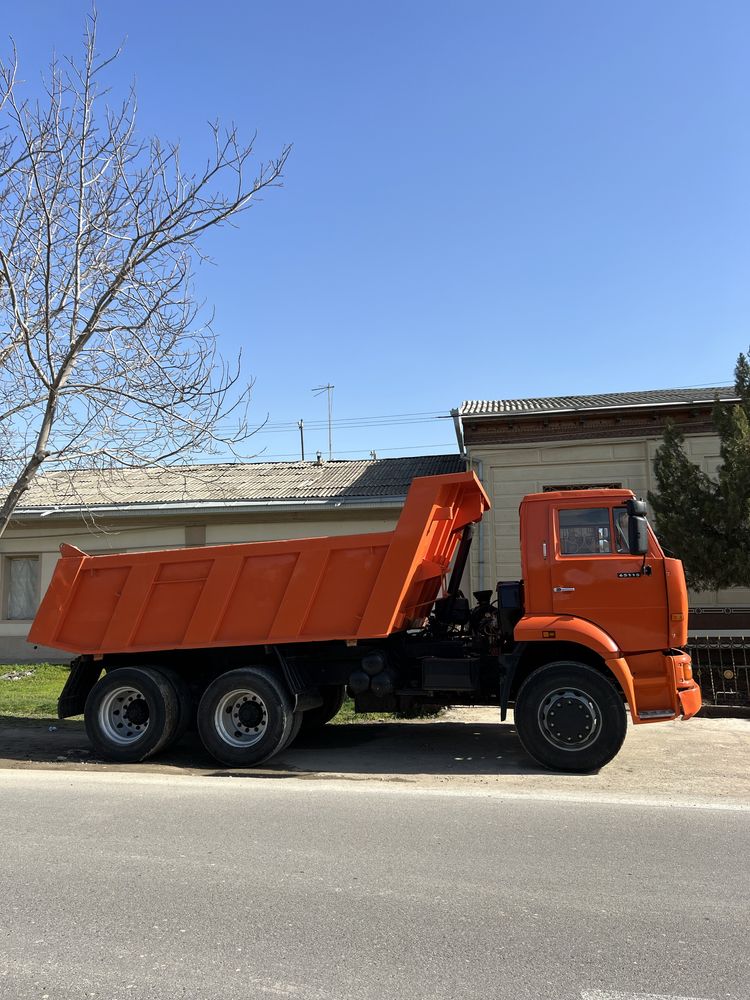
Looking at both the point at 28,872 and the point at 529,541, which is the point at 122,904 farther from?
the point at 529,541

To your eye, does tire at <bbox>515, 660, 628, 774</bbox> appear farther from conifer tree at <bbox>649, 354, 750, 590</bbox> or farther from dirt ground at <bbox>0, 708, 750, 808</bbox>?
conifer tree at <bbox>649, 354, 750, 590</bbox>

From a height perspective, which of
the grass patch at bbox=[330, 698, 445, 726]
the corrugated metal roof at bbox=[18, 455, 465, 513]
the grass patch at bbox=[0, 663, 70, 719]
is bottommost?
the grass patch at bbox=[330, 698, 445, 726]

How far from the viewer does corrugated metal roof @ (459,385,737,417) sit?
17422 mm

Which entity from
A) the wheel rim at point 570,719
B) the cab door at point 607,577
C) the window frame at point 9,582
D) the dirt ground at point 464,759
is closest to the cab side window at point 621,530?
the cab door at point 607,577

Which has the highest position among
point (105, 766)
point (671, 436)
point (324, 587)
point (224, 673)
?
point (671, 436)

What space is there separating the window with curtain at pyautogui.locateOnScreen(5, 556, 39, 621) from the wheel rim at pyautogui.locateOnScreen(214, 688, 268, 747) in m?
12.1

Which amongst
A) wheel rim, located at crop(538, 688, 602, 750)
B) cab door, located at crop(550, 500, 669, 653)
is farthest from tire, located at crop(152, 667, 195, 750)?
cab door, located at crop(550, 500, 669, 653)

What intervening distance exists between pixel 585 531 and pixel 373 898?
15.8 feet

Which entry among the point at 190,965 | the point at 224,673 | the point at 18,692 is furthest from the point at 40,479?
the point at 190,965

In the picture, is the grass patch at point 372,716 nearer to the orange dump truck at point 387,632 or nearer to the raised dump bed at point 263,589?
the orange dump truck at point 387,632

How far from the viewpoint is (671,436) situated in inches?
550

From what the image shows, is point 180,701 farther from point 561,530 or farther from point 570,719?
point 561,530

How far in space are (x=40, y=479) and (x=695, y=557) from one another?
54.9 feet

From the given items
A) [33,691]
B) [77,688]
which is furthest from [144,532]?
[77,688]
